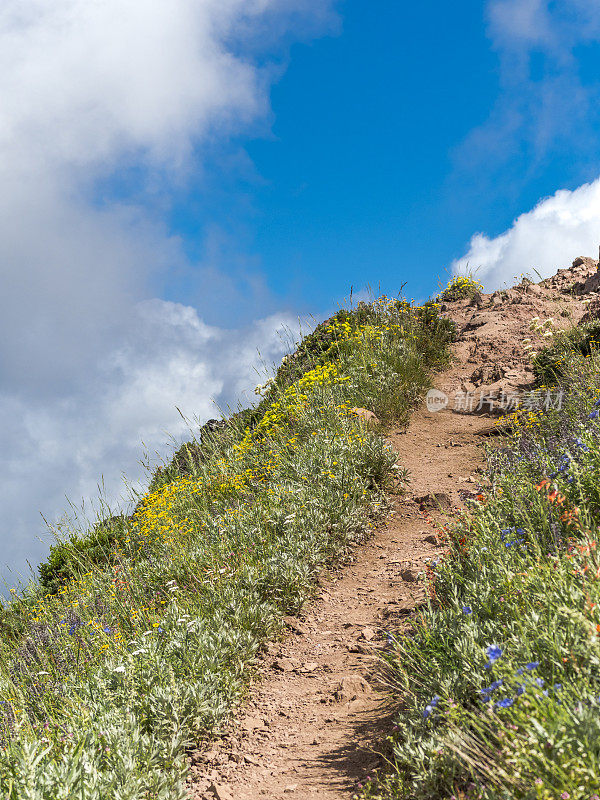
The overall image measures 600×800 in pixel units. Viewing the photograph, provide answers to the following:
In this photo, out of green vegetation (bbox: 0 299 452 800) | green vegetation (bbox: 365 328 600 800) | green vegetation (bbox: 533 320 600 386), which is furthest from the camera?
green vegetation (bbox: 533 320 600 386)

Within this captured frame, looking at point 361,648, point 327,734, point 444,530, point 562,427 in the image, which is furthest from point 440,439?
point 327,734

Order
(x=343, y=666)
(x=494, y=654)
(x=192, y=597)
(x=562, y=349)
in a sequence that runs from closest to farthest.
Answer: (x=494, y=654) < (x=343, y=666) < (x=192, y=597) < (x=562, y=349)

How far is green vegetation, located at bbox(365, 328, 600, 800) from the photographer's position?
7.01 ft

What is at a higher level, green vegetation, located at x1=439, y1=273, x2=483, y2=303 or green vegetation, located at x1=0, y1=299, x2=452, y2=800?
green vegetation, located at x1=439, y1=273, x2=483, y2=303

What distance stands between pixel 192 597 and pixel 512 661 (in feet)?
12.0

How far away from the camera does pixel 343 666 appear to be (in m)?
4.72

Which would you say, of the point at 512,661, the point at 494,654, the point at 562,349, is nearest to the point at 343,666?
the point at 512,661

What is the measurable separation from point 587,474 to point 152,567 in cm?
514

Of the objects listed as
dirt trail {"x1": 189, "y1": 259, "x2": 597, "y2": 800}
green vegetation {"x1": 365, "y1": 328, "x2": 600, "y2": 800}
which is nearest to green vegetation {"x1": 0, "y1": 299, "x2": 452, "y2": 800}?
dirt trail {"x1": 189, "y1": 259, "x2": 597, "y2": 800}

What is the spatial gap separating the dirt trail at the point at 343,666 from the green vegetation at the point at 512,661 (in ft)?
1.13

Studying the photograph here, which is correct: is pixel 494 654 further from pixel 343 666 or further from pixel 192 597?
pixel 192 597

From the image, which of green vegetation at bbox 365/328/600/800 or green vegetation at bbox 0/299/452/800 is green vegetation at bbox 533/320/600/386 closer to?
green vegetation at bbox 0/299/452/800

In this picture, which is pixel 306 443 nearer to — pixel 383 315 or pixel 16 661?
pixel 16 661

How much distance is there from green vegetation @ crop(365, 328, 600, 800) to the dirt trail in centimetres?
35
